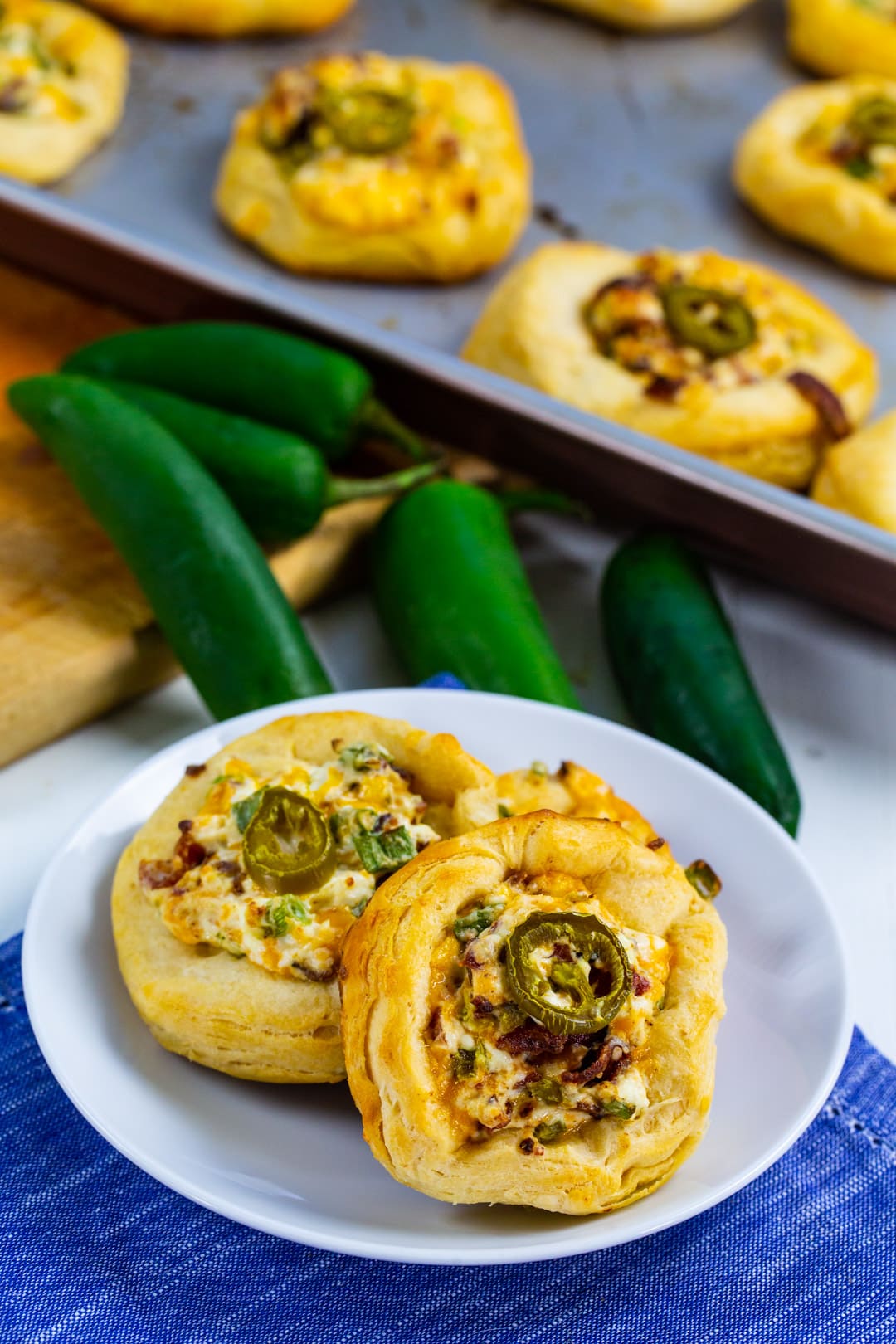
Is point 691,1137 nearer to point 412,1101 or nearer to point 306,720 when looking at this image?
point 412,1101

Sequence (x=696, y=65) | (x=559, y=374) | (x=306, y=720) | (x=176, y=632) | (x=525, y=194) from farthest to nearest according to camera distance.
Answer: (x=696, y=65), (x=525, y=194), (x=559, y=374), (x=176, y=632), (x=306, y=720)

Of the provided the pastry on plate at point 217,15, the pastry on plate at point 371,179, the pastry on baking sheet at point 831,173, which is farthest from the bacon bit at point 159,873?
the pastry on plate at point 217,15

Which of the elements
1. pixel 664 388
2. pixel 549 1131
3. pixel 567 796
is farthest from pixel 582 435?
pixel 549 1131

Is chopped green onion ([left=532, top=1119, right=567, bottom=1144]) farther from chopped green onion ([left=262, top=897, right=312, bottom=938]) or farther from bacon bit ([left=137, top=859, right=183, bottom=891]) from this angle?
bacon bit ([left=137, top=859, right=183, bottom=891])

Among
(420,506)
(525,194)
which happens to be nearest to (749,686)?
(420,506)

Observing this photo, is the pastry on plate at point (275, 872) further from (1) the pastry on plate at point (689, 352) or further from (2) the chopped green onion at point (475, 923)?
(1) the pastry on plate at point (689, 352)
